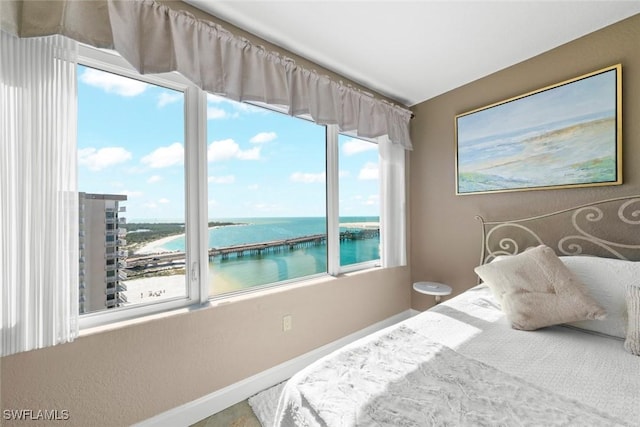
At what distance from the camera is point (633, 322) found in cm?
118

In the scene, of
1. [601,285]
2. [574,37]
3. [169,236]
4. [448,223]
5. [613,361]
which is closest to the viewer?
[613,361]

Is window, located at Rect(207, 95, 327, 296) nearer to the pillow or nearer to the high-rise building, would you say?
the high-rise building

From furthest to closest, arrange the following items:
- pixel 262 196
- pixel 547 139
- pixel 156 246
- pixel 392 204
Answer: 1. pixel 392 204
2. pixel 262 196
3. pixel 547 139
4. pixel 156 246

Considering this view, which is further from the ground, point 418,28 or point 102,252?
point 418,28

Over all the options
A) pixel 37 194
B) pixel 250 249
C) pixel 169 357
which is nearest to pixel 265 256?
pixel 250 249

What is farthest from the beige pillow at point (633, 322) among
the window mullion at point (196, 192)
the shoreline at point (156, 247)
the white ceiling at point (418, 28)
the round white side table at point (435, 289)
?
the shoreline at point (156, 247)

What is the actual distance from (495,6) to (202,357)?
9.25 feet

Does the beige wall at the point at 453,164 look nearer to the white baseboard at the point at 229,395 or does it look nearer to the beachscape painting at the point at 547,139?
the beachscape painting at the point at 547,139

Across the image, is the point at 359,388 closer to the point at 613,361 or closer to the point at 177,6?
the point at 613,361

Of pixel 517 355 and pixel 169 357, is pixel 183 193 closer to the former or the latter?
pixel 169 357

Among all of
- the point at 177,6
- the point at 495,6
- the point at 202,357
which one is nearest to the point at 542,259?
the point at 495,6

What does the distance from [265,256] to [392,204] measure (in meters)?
1.40

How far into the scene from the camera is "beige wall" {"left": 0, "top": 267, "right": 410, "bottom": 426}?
1.17m

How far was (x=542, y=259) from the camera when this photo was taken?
1510mm
